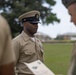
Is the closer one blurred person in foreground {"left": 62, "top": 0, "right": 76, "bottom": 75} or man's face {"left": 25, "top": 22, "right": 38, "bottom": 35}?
blurred person in foreground {"left": 62, "top": 0, "right": 76, "bottom": 75}

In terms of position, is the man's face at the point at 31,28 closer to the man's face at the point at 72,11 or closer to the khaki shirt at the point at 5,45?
the man's face at the point at 72,11

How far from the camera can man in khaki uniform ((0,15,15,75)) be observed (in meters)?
1.79

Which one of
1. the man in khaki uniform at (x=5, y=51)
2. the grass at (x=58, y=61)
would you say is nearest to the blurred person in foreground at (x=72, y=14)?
the man in khaki uniform at (x=5, y=51)

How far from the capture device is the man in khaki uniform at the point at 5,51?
1786 mm

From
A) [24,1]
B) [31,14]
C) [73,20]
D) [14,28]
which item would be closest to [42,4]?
[24,1]

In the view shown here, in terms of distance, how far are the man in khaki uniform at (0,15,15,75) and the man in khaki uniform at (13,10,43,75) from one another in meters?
2.34

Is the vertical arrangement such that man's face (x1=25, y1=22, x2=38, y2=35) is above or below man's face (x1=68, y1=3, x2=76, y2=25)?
below

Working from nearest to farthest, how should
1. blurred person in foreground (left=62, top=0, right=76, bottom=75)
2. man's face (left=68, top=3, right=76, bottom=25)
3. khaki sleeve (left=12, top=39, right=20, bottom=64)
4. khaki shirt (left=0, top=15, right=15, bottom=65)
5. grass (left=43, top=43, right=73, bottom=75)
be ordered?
khaki shirt (left=0, top=15, right=15, bottom=65)
blurred person in foreground (left=62, top=0, right=76, bottom=75)
man's face (left=68, top=3, right=76, bottom=25)
khaki sleeve (left=12, top=39, right=20, bottom=64)
grass (left=43, top=43, right=73, bottom=75)

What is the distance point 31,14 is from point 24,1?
3152 centimetres

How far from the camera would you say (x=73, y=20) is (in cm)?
220

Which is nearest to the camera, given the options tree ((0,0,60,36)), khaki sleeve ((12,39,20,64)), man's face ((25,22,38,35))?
khaki sleeve ((12,39,20,64))

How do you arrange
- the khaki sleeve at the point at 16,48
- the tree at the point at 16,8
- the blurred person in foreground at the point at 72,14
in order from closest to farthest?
the blurred person in foreground at the point at 72,14, the khaki sleeve at the point at 16,48, the tree at the point at 16,8

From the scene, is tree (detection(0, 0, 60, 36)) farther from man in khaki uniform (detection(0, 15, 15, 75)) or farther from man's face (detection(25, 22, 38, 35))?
man in khaki uniform (detection(0, 15, 15, 75))

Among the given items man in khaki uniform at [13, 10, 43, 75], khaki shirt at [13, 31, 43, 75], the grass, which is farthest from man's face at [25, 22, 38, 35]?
the grass
